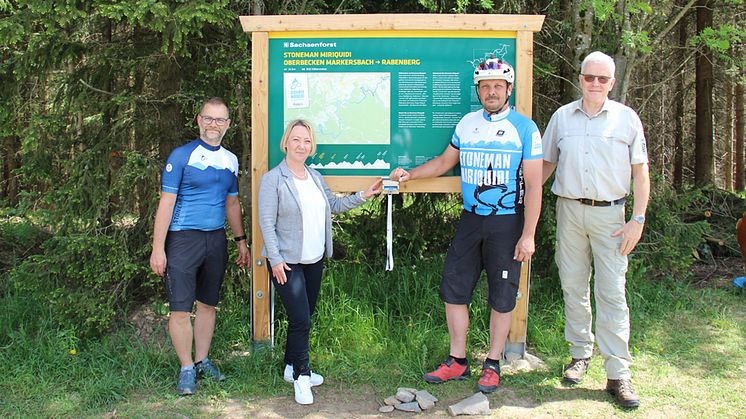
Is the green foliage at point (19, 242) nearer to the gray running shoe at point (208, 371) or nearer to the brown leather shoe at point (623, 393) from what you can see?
the gray running shoe at point (208, 371)

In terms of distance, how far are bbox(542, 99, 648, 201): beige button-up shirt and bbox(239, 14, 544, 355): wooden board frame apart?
53 centimetres

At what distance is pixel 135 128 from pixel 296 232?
2.33 metres

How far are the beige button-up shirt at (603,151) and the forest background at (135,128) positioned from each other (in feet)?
4.27

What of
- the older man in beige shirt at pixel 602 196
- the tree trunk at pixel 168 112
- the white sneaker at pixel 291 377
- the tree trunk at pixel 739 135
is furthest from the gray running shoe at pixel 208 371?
the tree trunk at pixel 739 135

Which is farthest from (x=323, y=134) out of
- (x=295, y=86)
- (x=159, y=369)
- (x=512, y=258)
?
(x=159, y=369)

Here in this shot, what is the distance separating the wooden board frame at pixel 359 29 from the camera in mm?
4793

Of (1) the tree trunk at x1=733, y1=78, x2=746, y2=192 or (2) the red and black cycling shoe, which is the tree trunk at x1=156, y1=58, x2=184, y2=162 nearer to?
(2) the red and black cycling shoe

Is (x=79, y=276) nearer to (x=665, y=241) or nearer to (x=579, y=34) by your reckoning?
(x=579, y=34)

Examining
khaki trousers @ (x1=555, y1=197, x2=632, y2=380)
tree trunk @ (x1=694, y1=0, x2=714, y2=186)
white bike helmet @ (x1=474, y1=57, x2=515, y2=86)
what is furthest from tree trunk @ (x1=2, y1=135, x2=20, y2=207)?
tree trunk @ (x1=694, y1=0, x2=714, y2=186)

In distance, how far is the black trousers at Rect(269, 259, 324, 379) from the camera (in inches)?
170

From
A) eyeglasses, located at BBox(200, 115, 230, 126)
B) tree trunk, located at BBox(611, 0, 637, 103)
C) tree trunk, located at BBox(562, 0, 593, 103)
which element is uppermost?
tree trunk, located at BBox(562, 0, 593, 103)

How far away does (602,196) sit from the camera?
432 cm

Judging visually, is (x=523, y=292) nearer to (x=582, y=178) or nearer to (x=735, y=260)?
(x=582, y=178)

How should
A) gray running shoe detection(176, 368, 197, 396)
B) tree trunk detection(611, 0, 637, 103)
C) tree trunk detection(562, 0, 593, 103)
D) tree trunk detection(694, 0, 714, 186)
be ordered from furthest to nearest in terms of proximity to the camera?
tree trunk detection(694, 0, 714, 186) < tree trunk detection(611, 0, 637, 103) < tree trunk detection(562, 0, 593, 103) < gray running shoe detection(176, 368, 197, 396)
